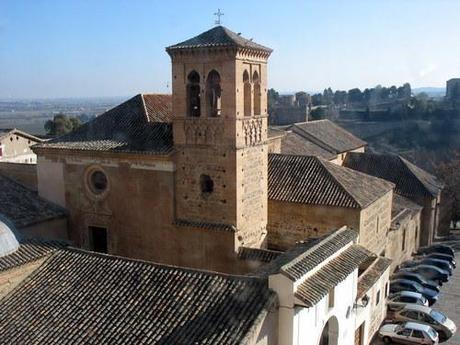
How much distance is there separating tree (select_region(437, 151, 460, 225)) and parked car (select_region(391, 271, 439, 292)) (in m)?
12.9

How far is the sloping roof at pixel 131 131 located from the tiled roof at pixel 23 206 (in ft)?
6.68

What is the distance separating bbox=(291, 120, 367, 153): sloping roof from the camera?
34075 mm

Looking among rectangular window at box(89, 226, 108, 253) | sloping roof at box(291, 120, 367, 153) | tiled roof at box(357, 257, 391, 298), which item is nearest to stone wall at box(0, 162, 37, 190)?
rectangular window at box(89, 226, 108, 253)

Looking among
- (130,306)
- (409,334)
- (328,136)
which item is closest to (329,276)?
(130,306)

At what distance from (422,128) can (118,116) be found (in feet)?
178

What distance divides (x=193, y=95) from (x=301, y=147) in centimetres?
1359

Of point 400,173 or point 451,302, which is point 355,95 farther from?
point 451,302

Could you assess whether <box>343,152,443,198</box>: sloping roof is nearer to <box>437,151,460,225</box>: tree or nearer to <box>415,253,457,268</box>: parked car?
<box>415,253,457,268</box>: parked car

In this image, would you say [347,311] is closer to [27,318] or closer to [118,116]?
[27,318]

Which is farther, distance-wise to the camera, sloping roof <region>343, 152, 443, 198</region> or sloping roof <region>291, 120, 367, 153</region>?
sloping roof <region>291, 120, 367, 153</region>

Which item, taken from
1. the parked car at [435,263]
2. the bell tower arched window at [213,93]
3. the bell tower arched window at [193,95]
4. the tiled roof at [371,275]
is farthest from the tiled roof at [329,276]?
the parked car at [435,263]

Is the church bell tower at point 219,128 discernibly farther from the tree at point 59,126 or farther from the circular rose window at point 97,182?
the tree at point 59,126

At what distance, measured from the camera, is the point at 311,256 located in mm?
12711

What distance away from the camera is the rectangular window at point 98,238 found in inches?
817
